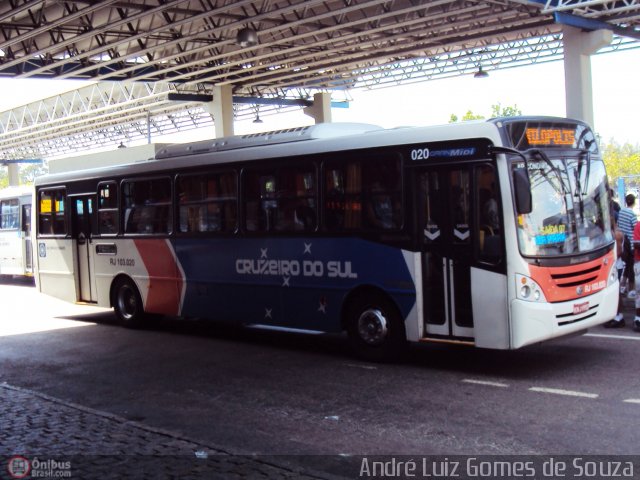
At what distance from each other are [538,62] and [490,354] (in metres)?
22.7

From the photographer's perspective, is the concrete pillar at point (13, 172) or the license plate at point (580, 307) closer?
the license plate at point (580, 307)

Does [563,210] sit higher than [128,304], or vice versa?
[563,210]

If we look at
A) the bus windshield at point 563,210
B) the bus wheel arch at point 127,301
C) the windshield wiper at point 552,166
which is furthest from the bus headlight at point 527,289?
the bus wheel arch at point 127,301

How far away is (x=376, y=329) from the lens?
996 cm

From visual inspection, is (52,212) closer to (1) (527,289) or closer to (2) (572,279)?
(1) (527,289)

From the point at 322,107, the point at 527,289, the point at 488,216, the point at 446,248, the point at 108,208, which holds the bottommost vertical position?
the point at 527,289

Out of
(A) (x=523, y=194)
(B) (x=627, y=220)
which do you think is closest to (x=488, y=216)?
(A) (x=523, y=194)

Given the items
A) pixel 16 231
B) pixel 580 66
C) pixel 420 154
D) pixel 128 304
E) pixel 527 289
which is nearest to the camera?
pixel 527 289

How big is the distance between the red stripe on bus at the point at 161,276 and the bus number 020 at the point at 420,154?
5.18 meters

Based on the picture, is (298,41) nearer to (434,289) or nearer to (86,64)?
(86,64)

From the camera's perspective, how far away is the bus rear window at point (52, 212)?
15.6m

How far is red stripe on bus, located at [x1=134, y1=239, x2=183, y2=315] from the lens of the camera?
42.8 ft

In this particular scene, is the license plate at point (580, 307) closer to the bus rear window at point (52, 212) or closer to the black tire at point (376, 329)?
the black tire at point (376, 329)

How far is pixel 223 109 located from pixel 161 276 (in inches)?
812
